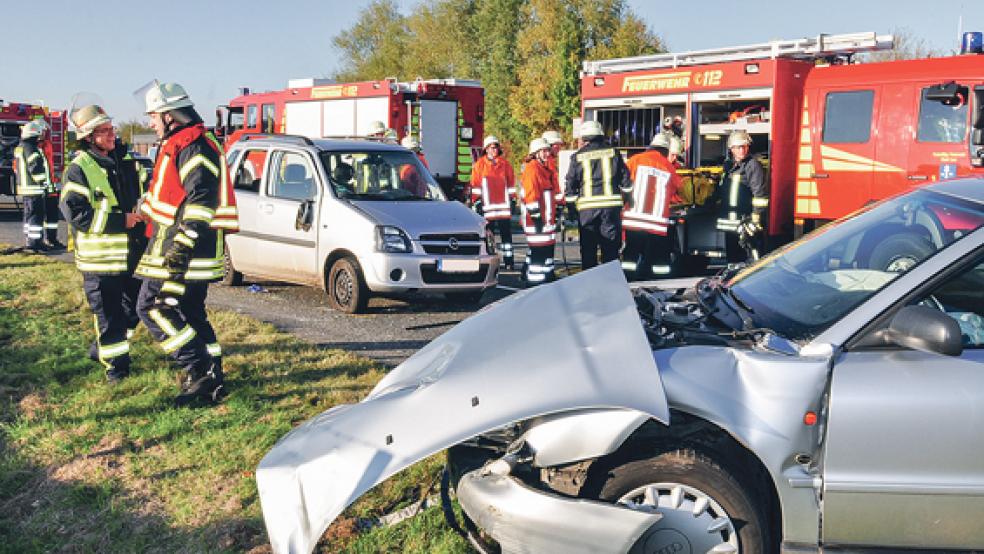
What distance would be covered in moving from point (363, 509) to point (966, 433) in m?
2.46

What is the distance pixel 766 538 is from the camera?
306 cm

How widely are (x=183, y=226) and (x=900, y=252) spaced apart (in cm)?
391

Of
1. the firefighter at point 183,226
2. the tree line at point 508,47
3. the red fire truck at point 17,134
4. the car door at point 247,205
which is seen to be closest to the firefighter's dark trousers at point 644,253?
the car door at point 247,205

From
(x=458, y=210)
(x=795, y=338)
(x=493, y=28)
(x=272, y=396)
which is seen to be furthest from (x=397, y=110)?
(x=493, y=28)

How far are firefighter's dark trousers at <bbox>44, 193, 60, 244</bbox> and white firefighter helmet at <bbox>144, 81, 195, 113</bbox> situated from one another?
9103 millimetres

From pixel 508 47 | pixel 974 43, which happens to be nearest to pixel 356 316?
pixel 974 43

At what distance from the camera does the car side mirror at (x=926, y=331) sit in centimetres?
286

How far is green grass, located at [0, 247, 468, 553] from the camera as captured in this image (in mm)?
3908

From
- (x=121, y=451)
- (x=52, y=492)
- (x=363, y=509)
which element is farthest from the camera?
(x=121, y=451)

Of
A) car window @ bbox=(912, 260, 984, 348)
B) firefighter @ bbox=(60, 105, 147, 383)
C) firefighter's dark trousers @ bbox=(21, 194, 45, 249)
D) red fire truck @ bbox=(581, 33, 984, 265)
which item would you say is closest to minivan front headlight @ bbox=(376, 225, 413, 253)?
firefighter @ bbox=(60, 105, 147, 383)

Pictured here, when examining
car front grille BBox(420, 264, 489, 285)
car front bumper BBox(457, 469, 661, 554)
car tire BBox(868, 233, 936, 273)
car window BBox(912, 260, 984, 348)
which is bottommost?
car front bumper BBox(457, 469, 661, 554)

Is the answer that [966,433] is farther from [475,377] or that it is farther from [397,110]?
[397,110]

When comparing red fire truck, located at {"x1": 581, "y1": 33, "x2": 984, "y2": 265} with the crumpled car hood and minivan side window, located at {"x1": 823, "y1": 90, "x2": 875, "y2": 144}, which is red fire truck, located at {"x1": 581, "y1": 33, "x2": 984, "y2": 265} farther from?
the crumpled car hood

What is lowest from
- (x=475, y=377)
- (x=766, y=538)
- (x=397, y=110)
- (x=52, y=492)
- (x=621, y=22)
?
(x=52, y=492)
